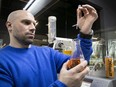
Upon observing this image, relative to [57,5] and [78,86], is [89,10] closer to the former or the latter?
[78,86]

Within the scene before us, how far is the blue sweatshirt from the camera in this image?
0.92 meters

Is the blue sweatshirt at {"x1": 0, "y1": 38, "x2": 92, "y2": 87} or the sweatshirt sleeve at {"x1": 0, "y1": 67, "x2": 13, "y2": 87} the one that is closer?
the sweatshirt sleeve at {"x1": 0, "y1": 67, "x2": 13, "y2": 87}

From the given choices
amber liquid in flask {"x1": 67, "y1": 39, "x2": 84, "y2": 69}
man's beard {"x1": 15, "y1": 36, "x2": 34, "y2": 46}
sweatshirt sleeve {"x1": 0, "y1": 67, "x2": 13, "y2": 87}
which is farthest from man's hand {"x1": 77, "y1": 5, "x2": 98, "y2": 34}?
sweatshirt sleeve {"x1": 0, "y1": 67, "x2": 13, "y2": 87}

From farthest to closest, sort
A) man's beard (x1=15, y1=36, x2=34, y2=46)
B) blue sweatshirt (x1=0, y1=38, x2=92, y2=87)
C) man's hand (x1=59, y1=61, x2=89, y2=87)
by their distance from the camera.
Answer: man's beard (x1=15, y1=36, x2=34, y2=46) → blue sweatshirt (x1=0, y1=38, x2=92, y2=87) → man's hand (x1=59, y1=61, x2=89, y2=87)

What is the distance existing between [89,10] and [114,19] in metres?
2.08

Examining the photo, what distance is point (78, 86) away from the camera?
2.06ft

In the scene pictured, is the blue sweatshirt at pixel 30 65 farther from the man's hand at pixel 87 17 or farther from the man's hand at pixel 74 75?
the man's hand at pixel 74 75

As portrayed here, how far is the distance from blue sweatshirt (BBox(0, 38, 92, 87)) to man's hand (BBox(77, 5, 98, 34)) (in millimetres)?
69

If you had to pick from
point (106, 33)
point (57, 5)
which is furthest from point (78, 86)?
point (57, 5)

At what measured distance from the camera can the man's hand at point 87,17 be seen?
92 centimetres

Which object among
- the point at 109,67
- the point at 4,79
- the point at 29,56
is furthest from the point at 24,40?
the point at 109,67

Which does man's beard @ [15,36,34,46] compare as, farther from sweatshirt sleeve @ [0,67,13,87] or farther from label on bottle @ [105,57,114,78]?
label on bottle @ [105,57,114,78]

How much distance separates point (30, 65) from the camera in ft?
3.34

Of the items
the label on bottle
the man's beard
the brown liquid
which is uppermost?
the man's beard
